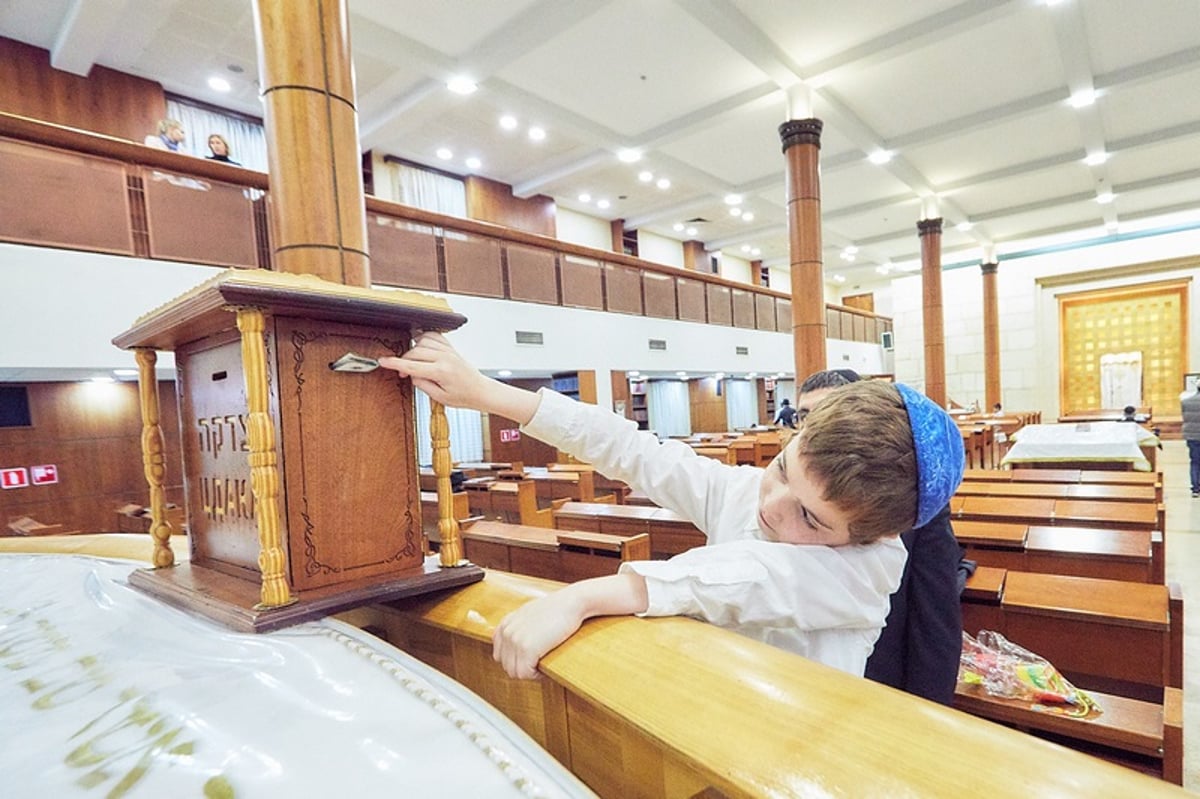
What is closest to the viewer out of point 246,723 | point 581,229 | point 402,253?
point 246,723

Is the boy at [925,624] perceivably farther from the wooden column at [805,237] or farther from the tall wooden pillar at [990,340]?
the tall wooden pillar at [990,340]

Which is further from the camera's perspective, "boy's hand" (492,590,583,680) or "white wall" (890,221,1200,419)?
"white wall" (890,221,1200,419)

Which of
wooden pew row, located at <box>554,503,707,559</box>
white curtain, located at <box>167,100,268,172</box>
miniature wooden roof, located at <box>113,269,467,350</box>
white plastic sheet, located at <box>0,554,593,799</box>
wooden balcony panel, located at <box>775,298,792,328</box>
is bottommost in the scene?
wooden pew row, located at <box>554,503,707,559</box>

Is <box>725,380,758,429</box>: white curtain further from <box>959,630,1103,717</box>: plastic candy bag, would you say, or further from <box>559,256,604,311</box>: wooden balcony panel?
<box>959,630,1103,717</box>: plastic candy bag

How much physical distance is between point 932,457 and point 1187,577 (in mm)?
4754

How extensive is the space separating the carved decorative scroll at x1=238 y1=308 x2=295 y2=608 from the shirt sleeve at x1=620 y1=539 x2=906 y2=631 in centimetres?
62

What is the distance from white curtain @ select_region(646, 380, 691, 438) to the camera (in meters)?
12.2

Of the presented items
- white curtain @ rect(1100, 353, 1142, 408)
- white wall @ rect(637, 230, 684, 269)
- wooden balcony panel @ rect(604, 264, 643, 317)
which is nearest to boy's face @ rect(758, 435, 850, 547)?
wooden balcony panel @ rect(604, 264, 643, 317)

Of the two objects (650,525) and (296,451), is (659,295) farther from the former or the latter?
(296,451)

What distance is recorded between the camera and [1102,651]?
5.22ft

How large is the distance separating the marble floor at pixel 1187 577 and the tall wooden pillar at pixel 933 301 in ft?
12.8

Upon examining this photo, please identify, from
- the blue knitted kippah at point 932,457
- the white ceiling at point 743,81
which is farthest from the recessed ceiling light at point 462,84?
the blue knitted kippah at point 932,457

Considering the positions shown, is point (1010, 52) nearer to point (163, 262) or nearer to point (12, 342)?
point (163, 262)

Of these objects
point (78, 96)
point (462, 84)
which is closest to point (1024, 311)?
point (462, 84)
